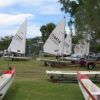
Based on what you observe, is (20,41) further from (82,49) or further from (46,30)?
(46,30)

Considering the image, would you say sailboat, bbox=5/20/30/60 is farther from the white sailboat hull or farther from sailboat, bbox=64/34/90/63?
the white sailboat hull

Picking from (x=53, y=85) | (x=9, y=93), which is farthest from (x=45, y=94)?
(x=53, y=85)

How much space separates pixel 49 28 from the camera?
3280 inches

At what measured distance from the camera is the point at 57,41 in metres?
37.2

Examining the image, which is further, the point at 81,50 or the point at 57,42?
the point at 81,50

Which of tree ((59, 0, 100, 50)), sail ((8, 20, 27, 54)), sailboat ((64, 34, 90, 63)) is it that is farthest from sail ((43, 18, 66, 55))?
sail ((8, 20, 27, 54))

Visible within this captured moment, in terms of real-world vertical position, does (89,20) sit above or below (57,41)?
above

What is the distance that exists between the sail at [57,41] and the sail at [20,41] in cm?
647

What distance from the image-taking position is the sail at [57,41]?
36969 mm

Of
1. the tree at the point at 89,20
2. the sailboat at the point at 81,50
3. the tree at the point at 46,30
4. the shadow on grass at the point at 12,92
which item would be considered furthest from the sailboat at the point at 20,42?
the tree at the point at 46,30

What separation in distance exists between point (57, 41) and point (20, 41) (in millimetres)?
7867

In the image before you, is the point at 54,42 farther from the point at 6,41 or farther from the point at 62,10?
the point at 6,41

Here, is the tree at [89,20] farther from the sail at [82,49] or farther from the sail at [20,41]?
the sail at [20,41]

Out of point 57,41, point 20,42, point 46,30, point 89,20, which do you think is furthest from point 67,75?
point 46,30
